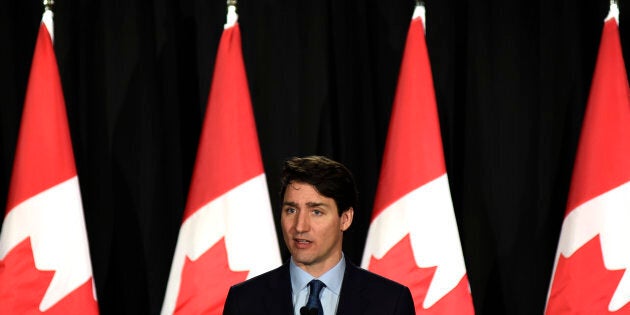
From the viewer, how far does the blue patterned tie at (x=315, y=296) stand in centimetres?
197

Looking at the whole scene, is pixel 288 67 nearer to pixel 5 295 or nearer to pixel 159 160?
pixel 159 160

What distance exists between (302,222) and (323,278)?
14 centimetres

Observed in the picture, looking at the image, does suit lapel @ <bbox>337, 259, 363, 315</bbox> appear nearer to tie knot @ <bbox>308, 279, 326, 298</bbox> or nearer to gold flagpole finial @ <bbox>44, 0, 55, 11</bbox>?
tie knot @ <bbox>308, 279, 326, 298</bbox>

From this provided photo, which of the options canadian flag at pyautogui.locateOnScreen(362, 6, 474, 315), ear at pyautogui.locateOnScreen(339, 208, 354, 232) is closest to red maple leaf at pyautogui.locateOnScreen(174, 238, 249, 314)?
canadian flag at pyautogui.locateOnScreen(362, 6, 474, 315)

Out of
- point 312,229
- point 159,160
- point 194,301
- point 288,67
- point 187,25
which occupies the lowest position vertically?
point 194,301

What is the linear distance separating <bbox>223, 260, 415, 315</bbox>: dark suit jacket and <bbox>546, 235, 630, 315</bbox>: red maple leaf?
6.56ft

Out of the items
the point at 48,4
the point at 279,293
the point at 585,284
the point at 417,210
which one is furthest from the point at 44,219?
the point at 585,284

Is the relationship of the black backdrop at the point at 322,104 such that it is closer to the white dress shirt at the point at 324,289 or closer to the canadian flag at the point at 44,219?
the canadian flag at the point at 44,219

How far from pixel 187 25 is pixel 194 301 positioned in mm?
1531

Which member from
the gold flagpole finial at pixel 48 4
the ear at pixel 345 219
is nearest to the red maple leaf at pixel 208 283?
the gold flagpole finial at pixel 48 4

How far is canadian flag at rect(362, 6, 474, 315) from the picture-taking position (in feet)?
12.7

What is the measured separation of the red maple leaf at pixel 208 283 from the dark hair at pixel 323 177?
1.84 m

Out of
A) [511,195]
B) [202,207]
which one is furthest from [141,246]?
[511,195]

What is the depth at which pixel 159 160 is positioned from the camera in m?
4.57
